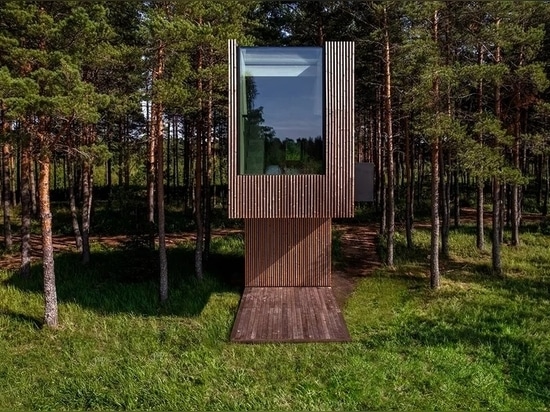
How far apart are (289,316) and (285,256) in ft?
8.45

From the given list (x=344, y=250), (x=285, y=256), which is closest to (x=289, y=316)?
(x=285, y=256)

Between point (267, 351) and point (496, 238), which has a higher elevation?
point (496, 238)

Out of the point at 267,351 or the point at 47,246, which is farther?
Answer: the point at 47,246

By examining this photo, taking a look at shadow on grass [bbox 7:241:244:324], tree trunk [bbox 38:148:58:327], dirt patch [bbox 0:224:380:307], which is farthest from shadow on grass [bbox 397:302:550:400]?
tree trunk [bbox 38:148:58:327]

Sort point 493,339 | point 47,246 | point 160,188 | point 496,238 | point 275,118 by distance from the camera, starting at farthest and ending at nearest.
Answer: point 496,238 < point 160,188 < point 47,246 < point 275,118 < point 493,339

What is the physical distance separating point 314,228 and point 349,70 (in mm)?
4509

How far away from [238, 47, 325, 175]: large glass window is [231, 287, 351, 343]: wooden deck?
122 inches

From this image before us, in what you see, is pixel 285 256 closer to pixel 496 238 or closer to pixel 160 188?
pixel 160 188

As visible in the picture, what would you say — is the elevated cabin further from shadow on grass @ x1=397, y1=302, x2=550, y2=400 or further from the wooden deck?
shadow on grass @ x1=397, y1=302, x2=550, y2=400

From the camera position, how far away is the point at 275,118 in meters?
9.50

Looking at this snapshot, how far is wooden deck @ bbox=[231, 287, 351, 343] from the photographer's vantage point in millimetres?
8945

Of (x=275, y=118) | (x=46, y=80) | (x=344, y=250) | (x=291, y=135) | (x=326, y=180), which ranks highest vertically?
(x=46, y=80)

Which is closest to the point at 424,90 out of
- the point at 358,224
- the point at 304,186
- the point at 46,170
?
the point at 304,186

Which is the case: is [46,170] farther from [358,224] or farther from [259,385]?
[358,224]
